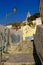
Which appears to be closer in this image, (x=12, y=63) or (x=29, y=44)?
(x=12, y=63)

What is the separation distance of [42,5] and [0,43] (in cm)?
565

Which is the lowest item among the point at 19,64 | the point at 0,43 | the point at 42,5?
the point at 19,64

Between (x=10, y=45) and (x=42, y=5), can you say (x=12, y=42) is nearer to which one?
(x=10, y=45)

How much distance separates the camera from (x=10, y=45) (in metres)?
23.5

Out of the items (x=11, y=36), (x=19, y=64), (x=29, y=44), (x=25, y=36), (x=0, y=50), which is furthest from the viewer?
(x=25, y=36)

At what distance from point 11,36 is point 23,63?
10705mm

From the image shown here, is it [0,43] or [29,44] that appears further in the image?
[29,44]

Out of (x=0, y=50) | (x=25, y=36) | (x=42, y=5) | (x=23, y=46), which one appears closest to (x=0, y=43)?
(x=0, y=50)

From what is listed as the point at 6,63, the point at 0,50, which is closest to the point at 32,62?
the point at 6,63

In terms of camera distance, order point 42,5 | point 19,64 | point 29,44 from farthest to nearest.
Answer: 1. point 29,44
2. point 42,5
3. point 19,64

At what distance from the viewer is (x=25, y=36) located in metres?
33.4

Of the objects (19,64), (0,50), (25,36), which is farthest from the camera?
(25,36)

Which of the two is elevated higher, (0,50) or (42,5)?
(42,5)

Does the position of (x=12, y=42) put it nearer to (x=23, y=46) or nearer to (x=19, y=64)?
(x=23, y=46)
